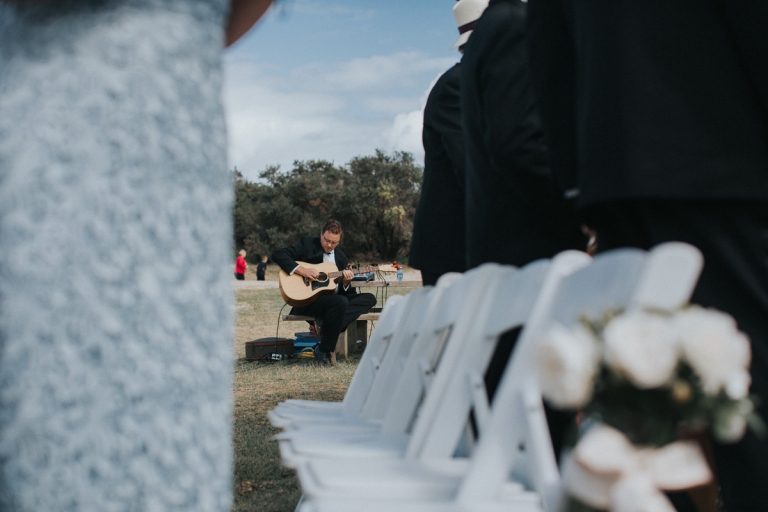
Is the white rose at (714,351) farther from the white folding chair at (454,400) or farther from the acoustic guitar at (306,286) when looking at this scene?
the acoustic guitar at (306,286)

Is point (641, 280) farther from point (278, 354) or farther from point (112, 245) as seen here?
point (278, 354)

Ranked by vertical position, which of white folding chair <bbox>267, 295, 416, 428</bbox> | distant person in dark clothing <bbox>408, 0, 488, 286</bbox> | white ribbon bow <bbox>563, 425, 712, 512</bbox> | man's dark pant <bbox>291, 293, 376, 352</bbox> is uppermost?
distant person in dark clothing <bbox>408, 0, 488, 286</bbox>

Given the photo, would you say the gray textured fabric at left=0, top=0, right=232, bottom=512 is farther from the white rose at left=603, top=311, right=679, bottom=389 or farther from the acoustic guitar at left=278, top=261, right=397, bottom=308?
the acoustic guitar at left=278, top=261, right=397, bottom=308

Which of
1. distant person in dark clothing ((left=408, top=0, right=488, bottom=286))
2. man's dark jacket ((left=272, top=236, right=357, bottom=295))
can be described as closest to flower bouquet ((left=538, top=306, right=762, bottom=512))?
distant person in dark clothing ((left=408, top=0, right=488, bottom=286))

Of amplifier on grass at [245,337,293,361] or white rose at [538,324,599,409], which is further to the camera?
amplifier on grass at [245,337,293,361]

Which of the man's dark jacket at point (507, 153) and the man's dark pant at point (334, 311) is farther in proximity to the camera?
the man's dark pant at point (334, 311)

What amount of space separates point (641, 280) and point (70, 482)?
837 millimetres

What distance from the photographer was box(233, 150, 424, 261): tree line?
40.5 meters

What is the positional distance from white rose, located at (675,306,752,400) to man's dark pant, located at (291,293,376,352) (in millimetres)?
7382

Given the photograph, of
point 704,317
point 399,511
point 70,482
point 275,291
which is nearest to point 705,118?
point 704,317

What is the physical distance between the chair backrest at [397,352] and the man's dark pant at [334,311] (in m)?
5.60

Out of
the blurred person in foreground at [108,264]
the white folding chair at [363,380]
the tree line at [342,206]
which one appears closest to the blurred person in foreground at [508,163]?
the white folding chair at [363,380]

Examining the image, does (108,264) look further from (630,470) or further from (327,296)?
(327,296)

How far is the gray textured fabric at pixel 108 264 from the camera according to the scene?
37.6 inches
